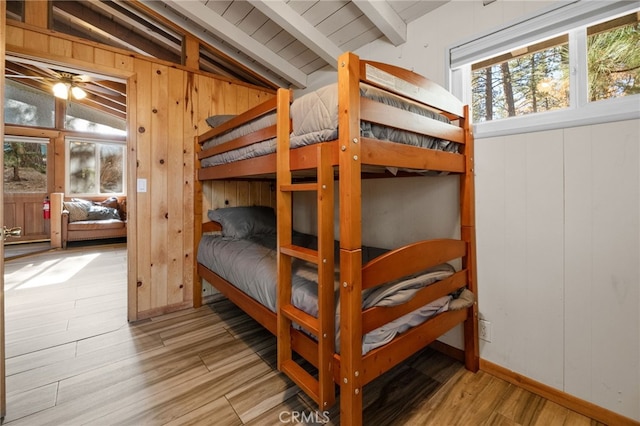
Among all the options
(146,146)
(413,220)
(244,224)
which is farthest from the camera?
(244,224)

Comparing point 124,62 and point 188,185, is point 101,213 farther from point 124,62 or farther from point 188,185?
point 124,62

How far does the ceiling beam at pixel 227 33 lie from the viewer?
211 centimetres

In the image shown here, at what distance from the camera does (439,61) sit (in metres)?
1.81

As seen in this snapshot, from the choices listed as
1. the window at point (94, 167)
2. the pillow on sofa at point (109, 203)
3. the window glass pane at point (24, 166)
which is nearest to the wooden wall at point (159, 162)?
the pillow on sofa at point (109, 203)

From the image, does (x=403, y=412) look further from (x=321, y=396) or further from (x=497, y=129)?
(x=497, y=129)

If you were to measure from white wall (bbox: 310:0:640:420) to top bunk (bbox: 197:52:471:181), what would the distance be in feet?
1.14

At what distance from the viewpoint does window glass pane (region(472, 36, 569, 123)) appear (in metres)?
1.44

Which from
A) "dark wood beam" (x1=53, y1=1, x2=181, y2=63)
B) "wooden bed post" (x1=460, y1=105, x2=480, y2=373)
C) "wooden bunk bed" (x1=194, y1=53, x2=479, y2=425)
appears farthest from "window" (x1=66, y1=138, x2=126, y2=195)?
"wooden bed post" (x1=460, y1=105, x2=480, y2=373)

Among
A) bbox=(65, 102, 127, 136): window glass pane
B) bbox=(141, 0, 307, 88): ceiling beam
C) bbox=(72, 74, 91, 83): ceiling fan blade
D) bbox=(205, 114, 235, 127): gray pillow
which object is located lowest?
bbox=(205, 114, 235, 127): gray pillow

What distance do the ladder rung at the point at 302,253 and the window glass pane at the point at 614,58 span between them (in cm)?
153

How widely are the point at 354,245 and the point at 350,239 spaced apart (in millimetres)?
31

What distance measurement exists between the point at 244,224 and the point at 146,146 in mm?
1040

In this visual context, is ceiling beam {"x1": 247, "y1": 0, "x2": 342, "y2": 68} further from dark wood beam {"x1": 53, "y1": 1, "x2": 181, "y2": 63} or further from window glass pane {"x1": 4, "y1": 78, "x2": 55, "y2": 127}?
window glass pane {"x1": 4, "y1": 78, "x2": 55, "y2": 127}

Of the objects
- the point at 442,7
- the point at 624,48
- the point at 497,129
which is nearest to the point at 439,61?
the point at 442,7
